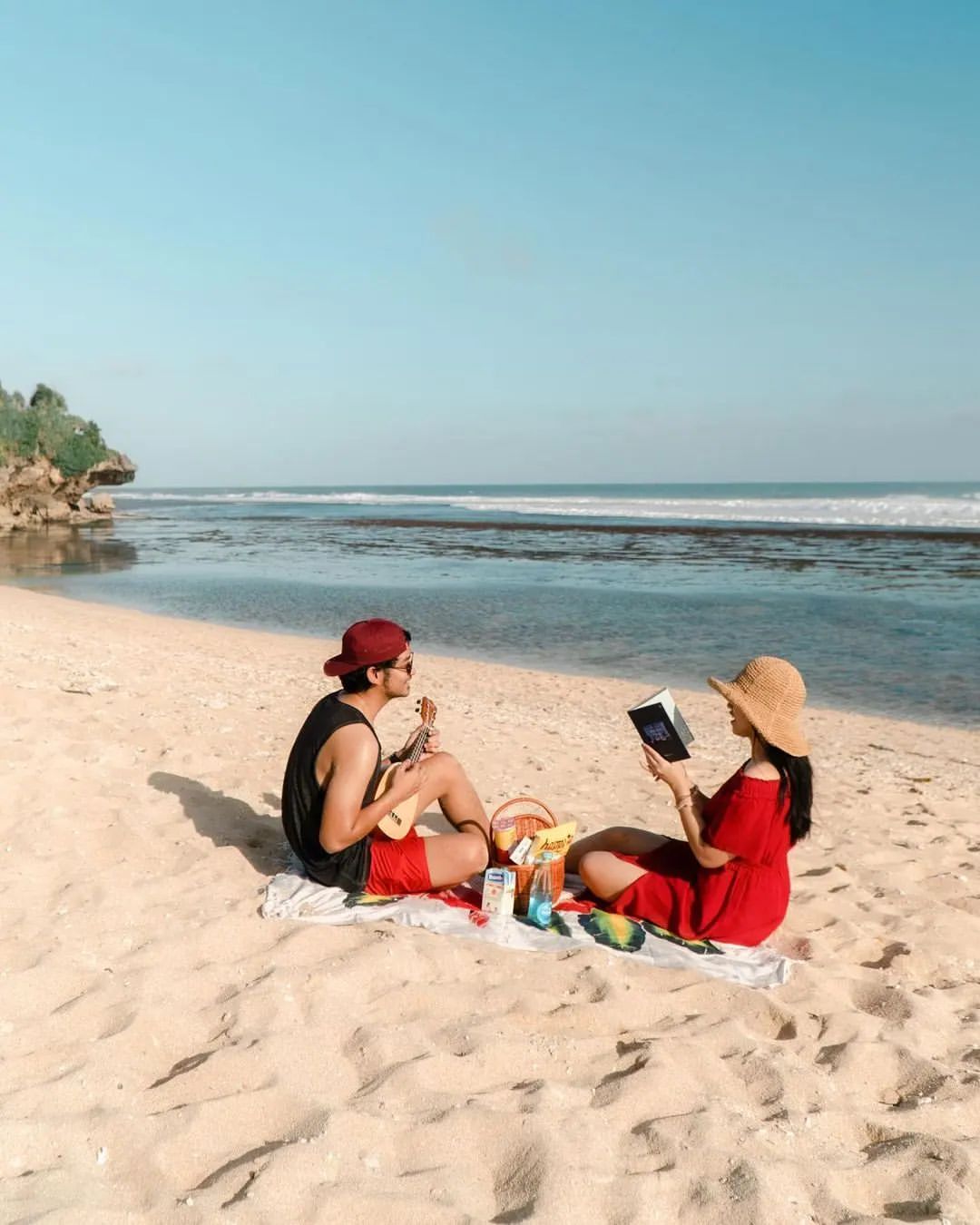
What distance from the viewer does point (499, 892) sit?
421 cm

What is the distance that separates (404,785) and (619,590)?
16.8m

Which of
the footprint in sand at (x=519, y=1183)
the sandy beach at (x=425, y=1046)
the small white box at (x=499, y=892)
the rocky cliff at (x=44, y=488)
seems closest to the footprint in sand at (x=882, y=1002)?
the sandy beach at (x=425, y=1046)

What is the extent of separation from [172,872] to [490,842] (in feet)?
5.02

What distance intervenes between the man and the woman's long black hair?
1434mm

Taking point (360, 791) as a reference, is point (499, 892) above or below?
below

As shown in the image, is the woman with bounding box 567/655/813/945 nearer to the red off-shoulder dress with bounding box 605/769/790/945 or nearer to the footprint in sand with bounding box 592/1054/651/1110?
the red off-shoulder dress with bounding box 605/769/790/945

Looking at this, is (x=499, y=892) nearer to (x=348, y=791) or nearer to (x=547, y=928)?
(x=547, y=928)

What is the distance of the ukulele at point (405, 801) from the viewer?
442 centimetres

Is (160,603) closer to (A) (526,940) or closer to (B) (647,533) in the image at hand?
(A) (526,940)

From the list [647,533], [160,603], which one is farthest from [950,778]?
[647,533]

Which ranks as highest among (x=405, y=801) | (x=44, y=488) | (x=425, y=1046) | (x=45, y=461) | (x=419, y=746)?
(x=45, y=461)

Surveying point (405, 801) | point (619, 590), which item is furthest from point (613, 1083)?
point (619, 590)

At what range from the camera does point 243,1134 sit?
266 centimetres

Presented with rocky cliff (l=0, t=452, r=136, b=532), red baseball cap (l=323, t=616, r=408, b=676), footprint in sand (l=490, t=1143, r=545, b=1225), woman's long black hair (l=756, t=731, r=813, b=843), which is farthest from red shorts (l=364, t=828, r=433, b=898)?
rocky cliff (l=0, t=452, r=136, b=532)
